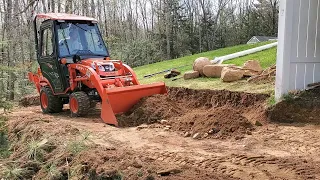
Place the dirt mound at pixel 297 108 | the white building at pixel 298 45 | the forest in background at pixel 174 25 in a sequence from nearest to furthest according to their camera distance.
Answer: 1. the dirt mound at pixel 297 108
2. the white building at pixel 298 45
3. the forest in background at pixel 174 25

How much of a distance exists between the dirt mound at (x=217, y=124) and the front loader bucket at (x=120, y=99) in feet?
4.13

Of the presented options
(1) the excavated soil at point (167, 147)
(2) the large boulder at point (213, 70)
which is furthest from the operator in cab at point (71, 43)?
(2) the large boulder at point (213, 70)

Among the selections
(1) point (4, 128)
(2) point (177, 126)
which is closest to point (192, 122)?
(2) point (177, 126)

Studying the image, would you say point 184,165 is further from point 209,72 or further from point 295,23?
point 209,72

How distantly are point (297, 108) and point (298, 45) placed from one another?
54.2 inches

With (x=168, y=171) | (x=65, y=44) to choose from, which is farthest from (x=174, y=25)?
(x=168, y=171)

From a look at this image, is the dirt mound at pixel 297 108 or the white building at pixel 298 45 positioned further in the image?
the white building at pixel 298 45

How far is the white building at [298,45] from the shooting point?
743cm

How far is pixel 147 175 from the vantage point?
404 cm

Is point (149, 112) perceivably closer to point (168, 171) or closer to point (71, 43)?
point (71, 43)

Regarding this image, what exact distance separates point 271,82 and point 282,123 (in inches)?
85.8

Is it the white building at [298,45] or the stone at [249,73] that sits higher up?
the white building at [298,45]

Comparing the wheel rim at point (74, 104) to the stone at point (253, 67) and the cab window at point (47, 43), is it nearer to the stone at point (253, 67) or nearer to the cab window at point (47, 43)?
the cab window at point (47, 43)

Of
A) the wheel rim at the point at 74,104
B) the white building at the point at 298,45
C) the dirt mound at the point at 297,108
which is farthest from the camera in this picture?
the wheel rim at the point at 74,104
